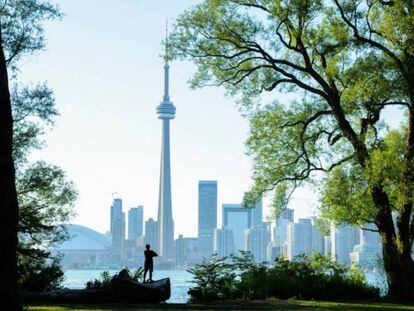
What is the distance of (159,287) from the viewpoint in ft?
84.2

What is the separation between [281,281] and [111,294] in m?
6.12

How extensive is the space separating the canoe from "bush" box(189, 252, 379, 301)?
256 centimetres

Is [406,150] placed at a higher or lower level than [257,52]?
lower

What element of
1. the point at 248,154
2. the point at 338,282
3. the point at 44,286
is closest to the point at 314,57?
the point at 248,154

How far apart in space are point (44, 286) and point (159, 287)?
20.1ft

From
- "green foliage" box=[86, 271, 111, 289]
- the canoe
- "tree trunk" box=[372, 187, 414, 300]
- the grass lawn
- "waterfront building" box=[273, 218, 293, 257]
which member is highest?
"waterfront building" box=[273, 218, 293, 257]

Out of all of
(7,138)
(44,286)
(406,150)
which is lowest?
(44,286)

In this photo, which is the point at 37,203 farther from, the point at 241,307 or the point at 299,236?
the point at 299,236

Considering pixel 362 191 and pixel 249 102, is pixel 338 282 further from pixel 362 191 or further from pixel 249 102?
pixel 249 102

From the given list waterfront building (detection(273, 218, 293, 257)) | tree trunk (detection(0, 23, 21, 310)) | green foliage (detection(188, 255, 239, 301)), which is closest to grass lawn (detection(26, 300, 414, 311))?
green foliage (detection(188, 255, 239, 301))

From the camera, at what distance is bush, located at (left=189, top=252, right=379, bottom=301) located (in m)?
26.8

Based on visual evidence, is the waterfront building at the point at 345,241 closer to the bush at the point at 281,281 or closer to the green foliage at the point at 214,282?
the bush at the point at 281,281

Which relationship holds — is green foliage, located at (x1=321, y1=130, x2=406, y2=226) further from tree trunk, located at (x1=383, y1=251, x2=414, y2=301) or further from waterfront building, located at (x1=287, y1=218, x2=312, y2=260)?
waterfront building, located at (x1=287, y1=218, x2=312, y2=260)

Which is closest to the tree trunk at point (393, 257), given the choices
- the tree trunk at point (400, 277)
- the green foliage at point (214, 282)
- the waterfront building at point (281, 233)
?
the tree trunk at point (400, 277)
